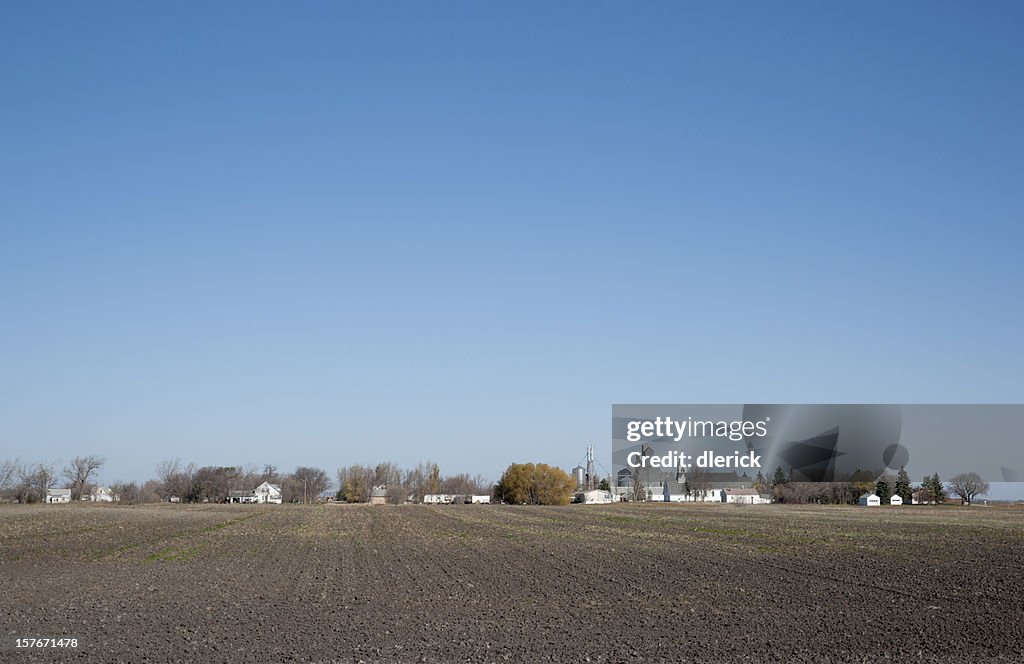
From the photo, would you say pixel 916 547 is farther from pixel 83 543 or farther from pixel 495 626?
pixel 83 543

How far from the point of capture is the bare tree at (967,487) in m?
165

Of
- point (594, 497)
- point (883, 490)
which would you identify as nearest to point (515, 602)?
point (594, 497)

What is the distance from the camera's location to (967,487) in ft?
550

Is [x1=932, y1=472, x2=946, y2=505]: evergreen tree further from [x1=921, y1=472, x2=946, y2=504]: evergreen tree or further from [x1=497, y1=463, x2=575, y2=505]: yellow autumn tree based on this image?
[x1=497, y1=463, x2=575, y2=505]: yellow autumn tree

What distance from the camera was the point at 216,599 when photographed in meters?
21.7

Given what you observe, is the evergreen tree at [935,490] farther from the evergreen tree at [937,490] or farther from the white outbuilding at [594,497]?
the white outbuilding at [594,497]

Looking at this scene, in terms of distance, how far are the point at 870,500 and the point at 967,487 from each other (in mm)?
27836

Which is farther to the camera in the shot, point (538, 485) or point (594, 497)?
point (594, 497)

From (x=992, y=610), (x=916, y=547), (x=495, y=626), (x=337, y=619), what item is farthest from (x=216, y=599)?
(x=916, y=547)

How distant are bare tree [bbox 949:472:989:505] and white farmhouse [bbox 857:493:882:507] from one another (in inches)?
833

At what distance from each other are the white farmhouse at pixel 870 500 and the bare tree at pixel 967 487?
69.4 ft

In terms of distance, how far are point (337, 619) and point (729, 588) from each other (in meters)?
10.7

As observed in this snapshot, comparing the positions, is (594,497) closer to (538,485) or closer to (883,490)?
(538,485)

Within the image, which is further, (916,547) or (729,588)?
(916,547)
